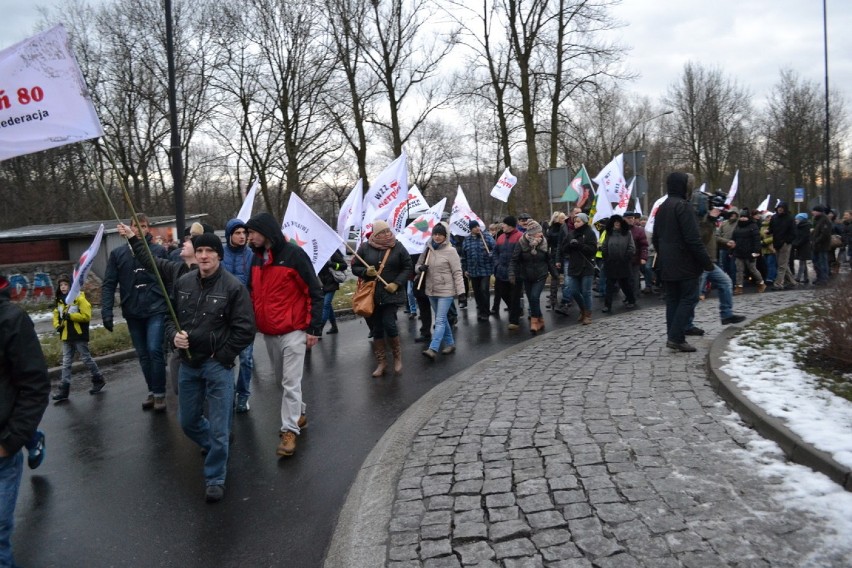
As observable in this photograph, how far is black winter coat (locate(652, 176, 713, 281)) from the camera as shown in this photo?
6965 mm

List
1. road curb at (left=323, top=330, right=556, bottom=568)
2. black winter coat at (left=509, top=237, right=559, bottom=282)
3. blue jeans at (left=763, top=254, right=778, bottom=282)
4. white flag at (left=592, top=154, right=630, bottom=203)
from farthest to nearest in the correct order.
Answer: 1. blue jeans at (left=763, top=254, right=778, bottom=282)
2. white flag at (left=592, top=154, right=630, bottom=203)
3. black winter coat at (left=509, top=237, right=559, bottom=282)
4. road curb at (left=323, top=330, right=556, bottom=568)

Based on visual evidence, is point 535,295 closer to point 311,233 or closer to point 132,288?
point 311,233

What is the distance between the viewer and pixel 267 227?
208 inches

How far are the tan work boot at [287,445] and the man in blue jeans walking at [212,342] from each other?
70 centimetres

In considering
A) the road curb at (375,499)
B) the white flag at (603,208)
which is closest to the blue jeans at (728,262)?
the white flag at (603,208)

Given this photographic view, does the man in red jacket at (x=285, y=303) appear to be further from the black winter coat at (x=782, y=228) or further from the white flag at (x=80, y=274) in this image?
the black winter coat at (x=782, y=228)

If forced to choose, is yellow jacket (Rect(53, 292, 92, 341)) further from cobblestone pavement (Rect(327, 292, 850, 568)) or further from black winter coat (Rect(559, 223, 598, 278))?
black winter coat (Rect(559, 223, 598, 278))

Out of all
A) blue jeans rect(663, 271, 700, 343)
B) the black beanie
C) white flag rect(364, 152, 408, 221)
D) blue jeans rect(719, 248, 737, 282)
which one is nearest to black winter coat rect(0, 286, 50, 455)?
the black beanie

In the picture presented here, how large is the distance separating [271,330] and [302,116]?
25.8m

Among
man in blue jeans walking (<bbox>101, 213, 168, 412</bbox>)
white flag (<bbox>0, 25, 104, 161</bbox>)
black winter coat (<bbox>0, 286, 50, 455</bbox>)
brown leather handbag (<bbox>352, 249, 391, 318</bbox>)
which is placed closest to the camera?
black winter coat (<bbox>0, 286, 50, 455</bbox>)

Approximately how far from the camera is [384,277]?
772cm

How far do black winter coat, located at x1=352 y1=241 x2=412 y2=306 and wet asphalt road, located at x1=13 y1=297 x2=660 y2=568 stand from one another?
3.10 feet

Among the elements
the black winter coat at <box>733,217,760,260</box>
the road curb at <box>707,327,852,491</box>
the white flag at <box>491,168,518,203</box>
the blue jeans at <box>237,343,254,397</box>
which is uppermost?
the white flag at <box>491,168,518,203</box>

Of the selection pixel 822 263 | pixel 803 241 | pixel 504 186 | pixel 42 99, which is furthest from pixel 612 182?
pixel 42 99
